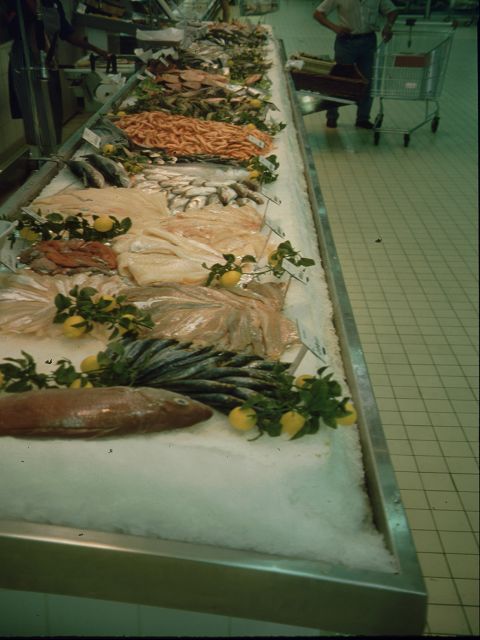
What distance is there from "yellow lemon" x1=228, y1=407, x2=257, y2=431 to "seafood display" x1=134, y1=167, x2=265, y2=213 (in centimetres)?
214

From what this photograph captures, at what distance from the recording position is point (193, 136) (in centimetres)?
528

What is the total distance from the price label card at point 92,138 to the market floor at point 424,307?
94.6 inches

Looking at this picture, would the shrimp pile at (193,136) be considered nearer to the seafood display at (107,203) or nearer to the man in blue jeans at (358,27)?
the seafood display at (107,203)

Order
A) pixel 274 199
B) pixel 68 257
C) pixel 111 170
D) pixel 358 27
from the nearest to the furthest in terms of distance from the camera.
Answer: pixel 68 257 < pixel 274 199 < pixel 111 170 < pixel 358 27

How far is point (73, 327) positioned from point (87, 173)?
6.47 ft

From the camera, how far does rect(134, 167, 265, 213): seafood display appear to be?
3998 millimetres

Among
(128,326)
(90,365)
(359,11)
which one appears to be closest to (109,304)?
(128,326)

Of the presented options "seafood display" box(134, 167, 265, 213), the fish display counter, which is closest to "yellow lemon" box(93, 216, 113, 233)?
the fish display counter

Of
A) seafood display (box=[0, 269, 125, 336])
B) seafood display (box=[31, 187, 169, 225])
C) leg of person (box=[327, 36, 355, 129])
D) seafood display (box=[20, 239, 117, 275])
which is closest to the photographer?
seafood display (box=[0, 269, 125, 336])

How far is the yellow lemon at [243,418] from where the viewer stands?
200 centimetres

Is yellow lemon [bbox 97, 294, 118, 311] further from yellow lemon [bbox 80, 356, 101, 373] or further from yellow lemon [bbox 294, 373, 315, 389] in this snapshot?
yellow lemon [bbox 294, 373, 315, 389]

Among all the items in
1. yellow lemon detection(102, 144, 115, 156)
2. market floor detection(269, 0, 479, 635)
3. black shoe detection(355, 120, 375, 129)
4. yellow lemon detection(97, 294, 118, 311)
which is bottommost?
market floor detection(269, 0, 479, 635)

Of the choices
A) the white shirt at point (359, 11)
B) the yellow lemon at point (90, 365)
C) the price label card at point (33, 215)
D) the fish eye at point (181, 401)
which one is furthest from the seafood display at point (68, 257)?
the white shirt at point (359, 11)

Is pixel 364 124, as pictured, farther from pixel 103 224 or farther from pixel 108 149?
pixel 103 224
